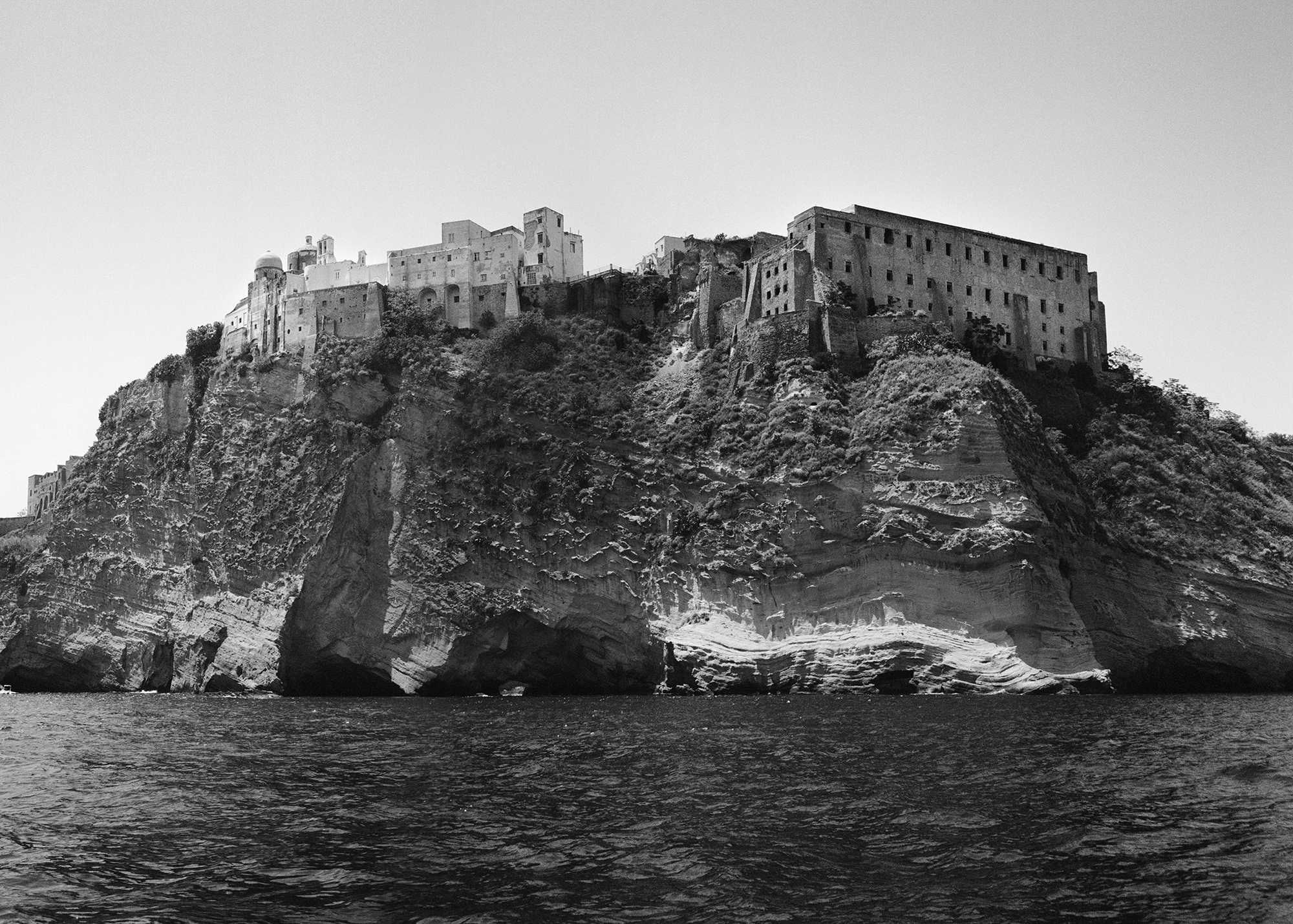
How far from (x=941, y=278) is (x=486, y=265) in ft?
87.9

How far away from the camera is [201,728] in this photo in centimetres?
4272

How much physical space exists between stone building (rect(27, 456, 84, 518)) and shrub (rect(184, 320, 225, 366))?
68.8 ft

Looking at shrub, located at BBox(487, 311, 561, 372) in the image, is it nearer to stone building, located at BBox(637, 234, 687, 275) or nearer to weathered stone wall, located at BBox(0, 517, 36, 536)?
stone building, located at BBox(637, 234, 687, 275)

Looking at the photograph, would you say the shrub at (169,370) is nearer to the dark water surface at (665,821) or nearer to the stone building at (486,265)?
the stone building at (486,265)

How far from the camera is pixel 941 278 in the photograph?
7281cm

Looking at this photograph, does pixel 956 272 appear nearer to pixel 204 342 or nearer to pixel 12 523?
pixel 204 342

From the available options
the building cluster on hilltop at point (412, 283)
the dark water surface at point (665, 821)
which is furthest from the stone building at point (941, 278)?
the dark water surface at point (665, 821)

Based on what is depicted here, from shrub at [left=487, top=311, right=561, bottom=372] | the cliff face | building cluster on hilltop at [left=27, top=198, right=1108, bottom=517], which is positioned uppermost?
building cluster on hilltop at [left=27, top=198, right=1108, bottom=517]

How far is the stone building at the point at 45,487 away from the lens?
315 feet

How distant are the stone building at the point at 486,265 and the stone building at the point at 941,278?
1385 cm

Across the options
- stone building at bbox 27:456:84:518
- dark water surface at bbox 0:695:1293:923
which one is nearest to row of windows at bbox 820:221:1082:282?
dark water surface at bbox 0:695:1293:923

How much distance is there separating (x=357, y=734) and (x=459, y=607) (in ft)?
66.7

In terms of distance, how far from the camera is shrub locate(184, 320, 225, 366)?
77812 mm

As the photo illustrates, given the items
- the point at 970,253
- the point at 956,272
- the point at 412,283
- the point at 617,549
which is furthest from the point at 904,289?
the point at 412,283
